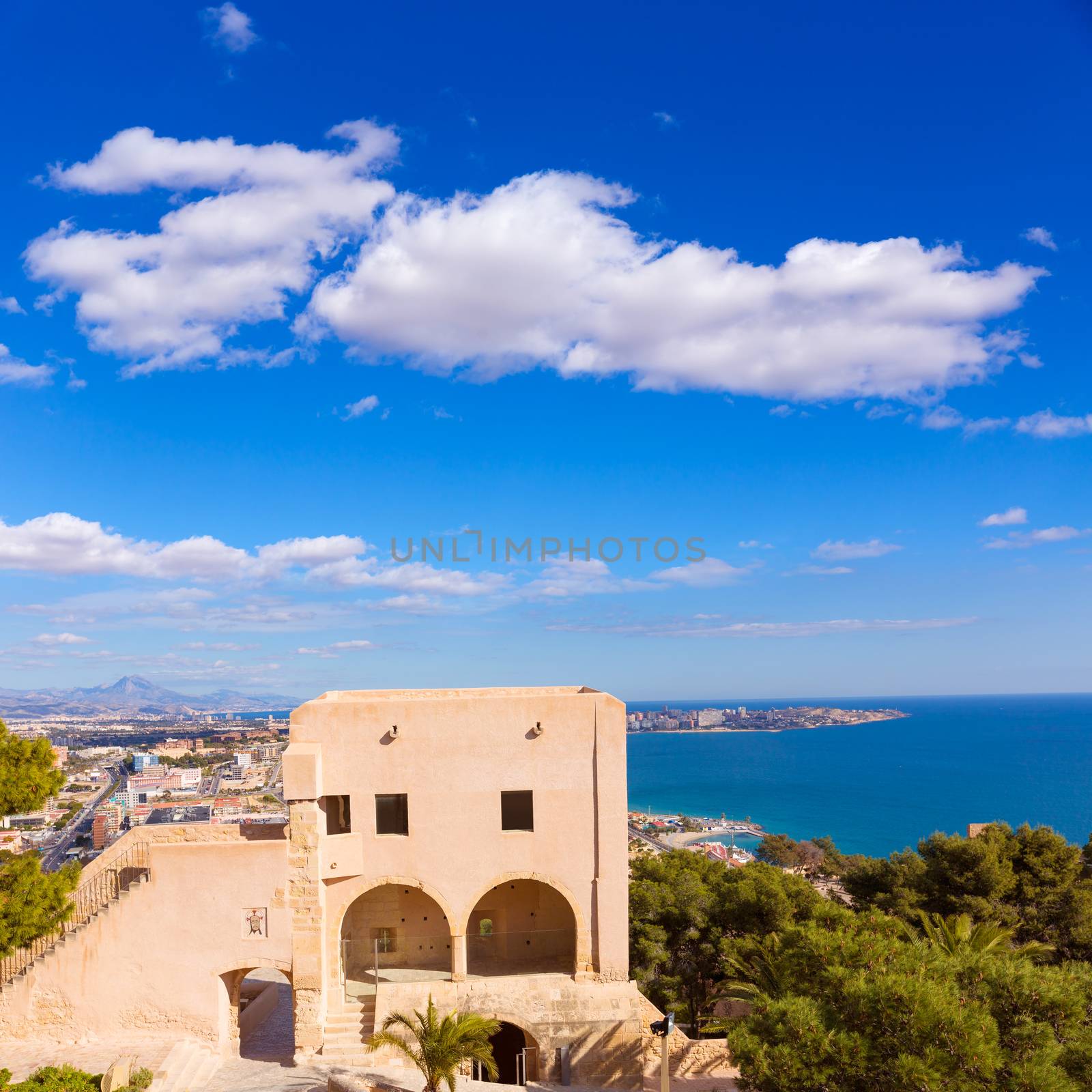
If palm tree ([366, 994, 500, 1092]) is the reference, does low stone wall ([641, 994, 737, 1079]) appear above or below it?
below

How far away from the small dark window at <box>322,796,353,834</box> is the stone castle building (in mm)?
35

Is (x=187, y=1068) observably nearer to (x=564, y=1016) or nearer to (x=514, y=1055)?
(x=514, y=1055)

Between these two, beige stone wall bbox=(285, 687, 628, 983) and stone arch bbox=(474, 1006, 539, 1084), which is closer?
stone arch bbox=(474, 1006, 539, 1084)

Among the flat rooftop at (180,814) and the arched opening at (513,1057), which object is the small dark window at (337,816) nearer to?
the arched opening at (513,1057)

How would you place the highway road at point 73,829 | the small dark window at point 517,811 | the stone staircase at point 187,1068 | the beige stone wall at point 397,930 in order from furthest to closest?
the highway road at point 73,829 < the small dark window at point 517,811 < the beige stone wall at point 397,930 < the stone staircase at point 187,1068

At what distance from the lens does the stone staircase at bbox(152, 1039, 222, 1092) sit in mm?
13625

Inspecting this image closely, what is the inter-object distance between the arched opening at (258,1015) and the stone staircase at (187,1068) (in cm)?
46

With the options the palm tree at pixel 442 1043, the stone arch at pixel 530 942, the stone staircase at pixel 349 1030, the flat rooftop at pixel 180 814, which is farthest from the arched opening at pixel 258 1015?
the flat rooftop at pixel 180 814

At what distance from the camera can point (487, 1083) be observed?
15.1 m

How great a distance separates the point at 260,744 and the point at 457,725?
14445cm

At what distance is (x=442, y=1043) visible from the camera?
1400 centimetres

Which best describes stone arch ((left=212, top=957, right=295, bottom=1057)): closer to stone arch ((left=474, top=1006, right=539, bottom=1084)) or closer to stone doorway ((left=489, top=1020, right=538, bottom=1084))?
stone arch ((left=474, top=1006, right=539, bottom=1084))

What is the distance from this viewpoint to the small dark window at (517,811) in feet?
61.7

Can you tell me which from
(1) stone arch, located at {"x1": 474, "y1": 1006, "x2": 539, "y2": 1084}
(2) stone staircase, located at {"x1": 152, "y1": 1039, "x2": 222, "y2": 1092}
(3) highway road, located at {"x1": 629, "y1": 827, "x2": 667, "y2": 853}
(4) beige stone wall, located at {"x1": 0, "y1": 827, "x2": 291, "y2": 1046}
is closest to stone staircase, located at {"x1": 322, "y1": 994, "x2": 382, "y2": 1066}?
(4) beige stone wall, located at {"x1": 0, "y1": 827, "x2": 291, "y2": 1046}
